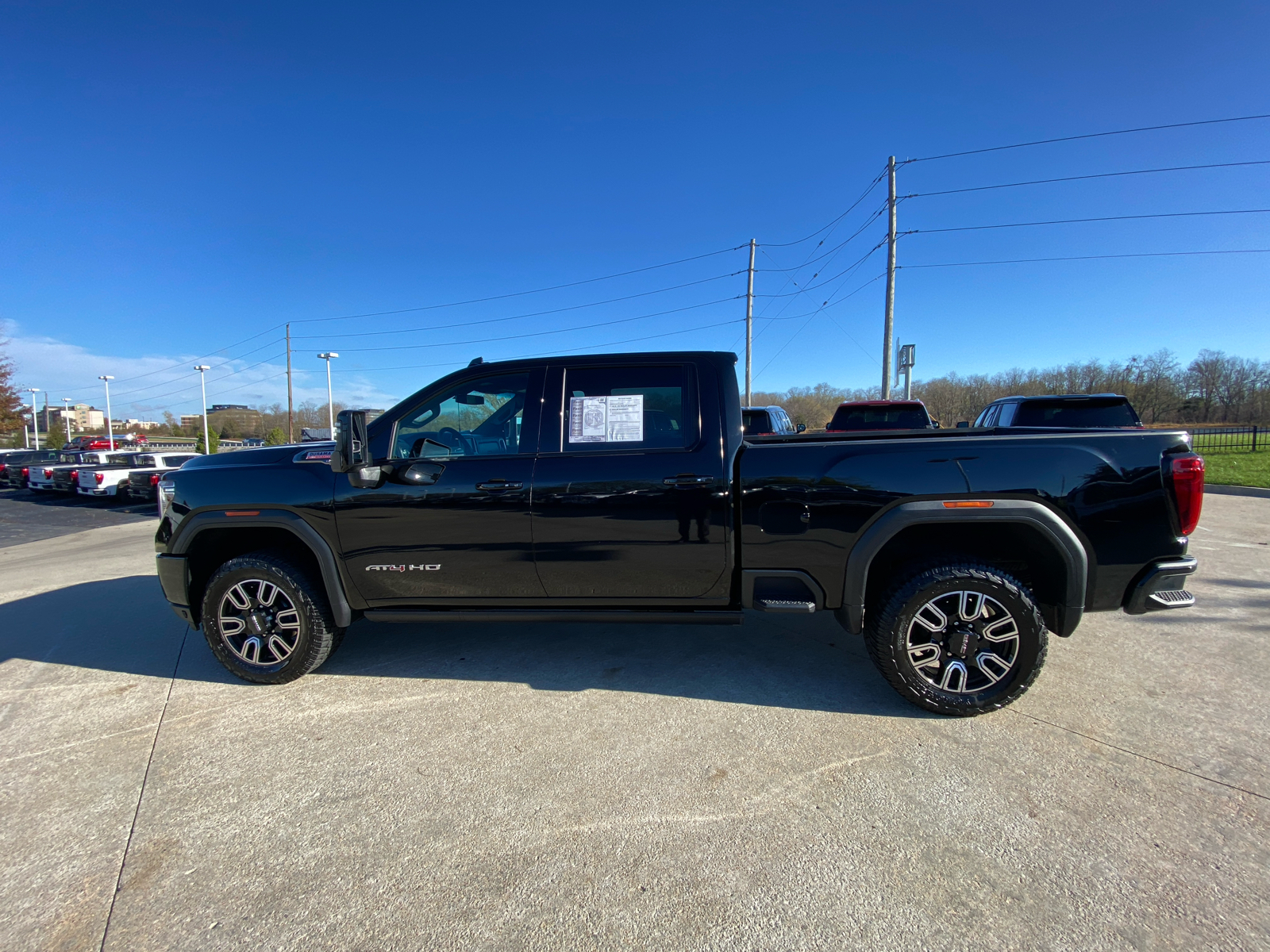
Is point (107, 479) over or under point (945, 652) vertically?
over

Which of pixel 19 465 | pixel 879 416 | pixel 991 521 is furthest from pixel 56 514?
pixel 991 521

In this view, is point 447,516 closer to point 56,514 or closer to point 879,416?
point 879,416

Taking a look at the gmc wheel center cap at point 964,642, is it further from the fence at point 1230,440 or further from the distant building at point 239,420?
the distant building at point 239,420

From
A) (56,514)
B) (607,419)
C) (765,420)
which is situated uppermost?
(765,420)

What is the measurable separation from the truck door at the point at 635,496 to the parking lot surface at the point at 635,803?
721 millimetres

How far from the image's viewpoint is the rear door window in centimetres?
324

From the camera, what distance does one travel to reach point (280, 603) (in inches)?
138

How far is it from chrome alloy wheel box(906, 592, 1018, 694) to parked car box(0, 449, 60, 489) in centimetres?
2572

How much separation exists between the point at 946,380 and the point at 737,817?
52.4 m

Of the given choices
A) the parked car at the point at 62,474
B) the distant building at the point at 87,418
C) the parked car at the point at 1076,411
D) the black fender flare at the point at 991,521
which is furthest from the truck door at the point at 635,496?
the distant building at the point at 87,418

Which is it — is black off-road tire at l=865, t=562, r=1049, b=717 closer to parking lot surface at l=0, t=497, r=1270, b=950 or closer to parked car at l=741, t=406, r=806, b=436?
parking lot surface at l=0, t=497, r=1270, b=950

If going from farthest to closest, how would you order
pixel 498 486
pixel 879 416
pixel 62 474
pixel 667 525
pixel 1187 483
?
1. pixel 62 474
2. pixel 879 416
3. pixel 498 486
4. pixel 667 525
5. pixel 1187 483

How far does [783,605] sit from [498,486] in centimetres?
167

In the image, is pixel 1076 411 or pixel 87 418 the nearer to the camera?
pixel 1076 411
